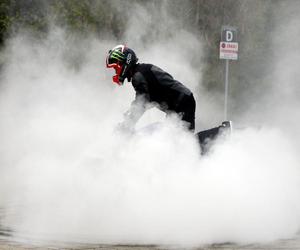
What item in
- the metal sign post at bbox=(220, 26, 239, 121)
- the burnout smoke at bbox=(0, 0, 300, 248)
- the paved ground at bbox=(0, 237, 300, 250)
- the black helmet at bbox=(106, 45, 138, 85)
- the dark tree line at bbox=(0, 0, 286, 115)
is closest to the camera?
the paved ground at bbox=(0, 237, 300, 250)

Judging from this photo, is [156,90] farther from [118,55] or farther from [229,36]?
[229,36]

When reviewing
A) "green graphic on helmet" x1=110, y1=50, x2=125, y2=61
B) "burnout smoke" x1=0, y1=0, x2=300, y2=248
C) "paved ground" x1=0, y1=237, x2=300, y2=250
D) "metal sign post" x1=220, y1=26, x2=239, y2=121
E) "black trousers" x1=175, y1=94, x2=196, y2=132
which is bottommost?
"paved ground" x1=0, y1=237, x2=300, y2=250

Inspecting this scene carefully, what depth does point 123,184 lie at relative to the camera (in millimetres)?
8102

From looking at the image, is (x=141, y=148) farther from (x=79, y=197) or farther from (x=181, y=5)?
(x=181, y=5)

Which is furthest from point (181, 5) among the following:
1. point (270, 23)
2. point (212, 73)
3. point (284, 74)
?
point (284, 74)

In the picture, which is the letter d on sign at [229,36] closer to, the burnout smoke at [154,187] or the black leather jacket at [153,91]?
the burnout smoke at [154,187]

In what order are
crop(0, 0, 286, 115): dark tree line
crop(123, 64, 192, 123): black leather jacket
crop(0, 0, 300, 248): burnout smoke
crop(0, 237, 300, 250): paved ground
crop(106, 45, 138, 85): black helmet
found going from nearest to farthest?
crop(0, 237, 300, 250): paved ground
crop(0, 0, 300, 248): burnout smoke
crop(123, 64, 192, 123): black leather jacket
crop(106, 45, 138, 85): black helmet
crop(0, 0, 286, 115): dark tree line

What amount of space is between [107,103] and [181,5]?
731cm

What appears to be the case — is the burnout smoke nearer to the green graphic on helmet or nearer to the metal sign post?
the green graphic on helmet

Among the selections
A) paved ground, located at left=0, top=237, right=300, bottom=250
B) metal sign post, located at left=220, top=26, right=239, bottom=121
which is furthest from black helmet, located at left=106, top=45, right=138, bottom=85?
metal sign post, located at left=220, top=26, right=239, bottom=121

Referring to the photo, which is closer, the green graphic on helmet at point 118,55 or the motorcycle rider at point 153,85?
the motorcycle rider at point 153,85

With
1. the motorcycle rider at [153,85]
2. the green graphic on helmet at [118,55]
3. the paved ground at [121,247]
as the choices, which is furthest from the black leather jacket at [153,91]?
the paved ground at [121,247]

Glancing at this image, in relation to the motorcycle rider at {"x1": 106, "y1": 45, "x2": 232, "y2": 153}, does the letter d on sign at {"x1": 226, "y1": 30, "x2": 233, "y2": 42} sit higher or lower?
higher

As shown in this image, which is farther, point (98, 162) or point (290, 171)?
point (290, 171)
